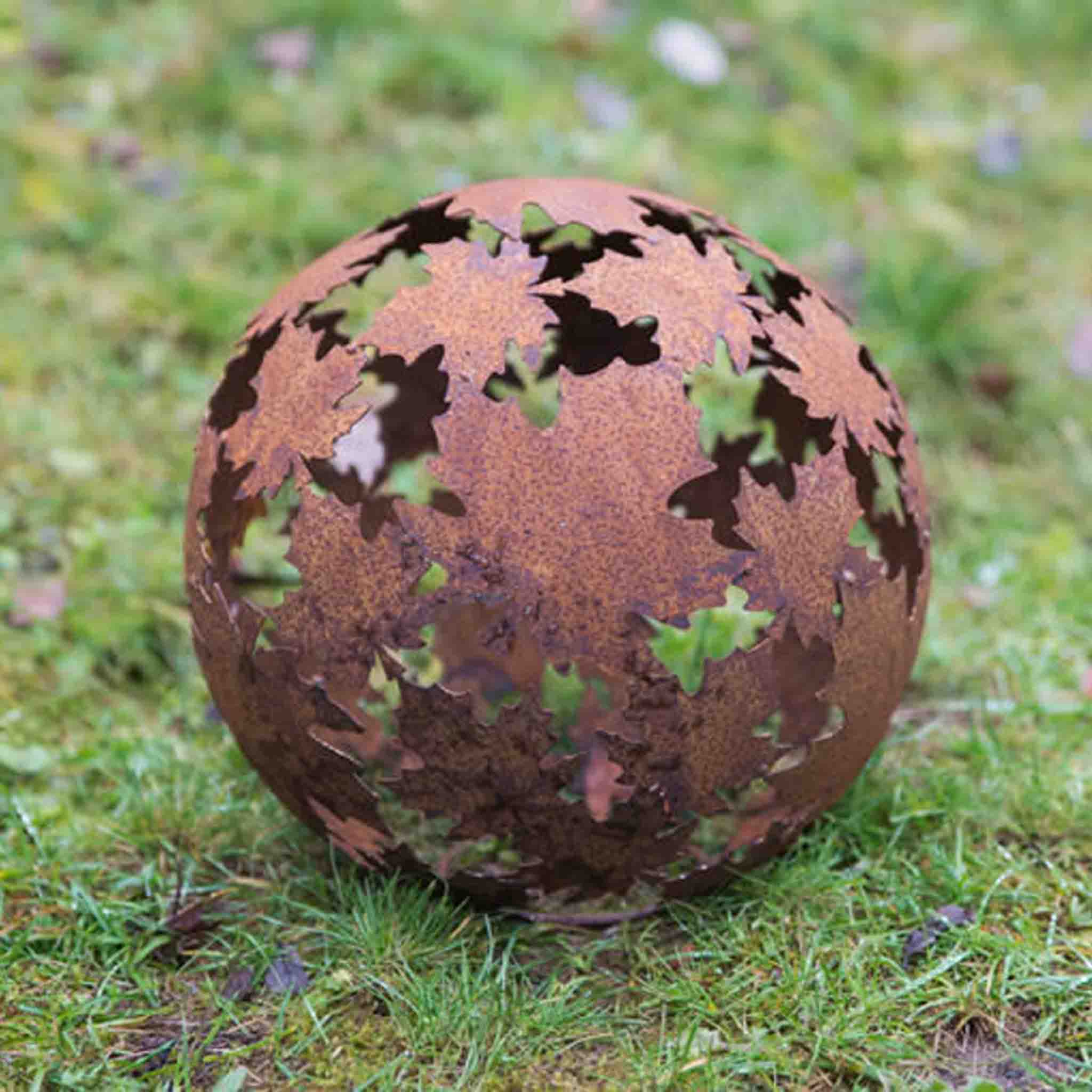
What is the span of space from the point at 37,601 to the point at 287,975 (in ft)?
3.88

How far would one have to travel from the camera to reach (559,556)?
1904 millimetres

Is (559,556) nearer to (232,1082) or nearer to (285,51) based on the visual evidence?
(232,1082)

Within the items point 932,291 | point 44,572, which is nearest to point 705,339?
point 44,572

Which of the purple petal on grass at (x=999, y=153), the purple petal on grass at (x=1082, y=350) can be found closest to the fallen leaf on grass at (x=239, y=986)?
the purple petal on grass at (x=1082, y=350)

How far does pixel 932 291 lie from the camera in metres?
4.16

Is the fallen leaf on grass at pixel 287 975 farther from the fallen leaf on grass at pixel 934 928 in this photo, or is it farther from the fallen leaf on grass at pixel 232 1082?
the fallen leaf on grass at pixel 934 928

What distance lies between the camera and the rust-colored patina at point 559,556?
1915 mm

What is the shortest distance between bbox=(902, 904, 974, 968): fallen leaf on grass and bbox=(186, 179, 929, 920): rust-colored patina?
0.85ft

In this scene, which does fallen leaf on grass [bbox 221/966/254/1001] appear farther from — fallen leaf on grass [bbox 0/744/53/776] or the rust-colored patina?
fallen leaf on grass [bbox 0/744/53/776]

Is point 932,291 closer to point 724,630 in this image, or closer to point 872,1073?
point 724,630

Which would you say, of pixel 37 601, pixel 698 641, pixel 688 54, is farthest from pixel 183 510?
pixel 688 54

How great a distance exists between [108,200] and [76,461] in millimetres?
1206

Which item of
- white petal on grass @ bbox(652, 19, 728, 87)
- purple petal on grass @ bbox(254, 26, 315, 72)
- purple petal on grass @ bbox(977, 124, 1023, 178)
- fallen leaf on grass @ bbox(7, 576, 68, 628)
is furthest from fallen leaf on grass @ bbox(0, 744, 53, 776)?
purple petal on grass @ bbox(977, 124, 1023, 178)

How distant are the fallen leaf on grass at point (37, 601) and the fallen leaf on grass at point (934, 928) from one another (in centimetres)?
186
